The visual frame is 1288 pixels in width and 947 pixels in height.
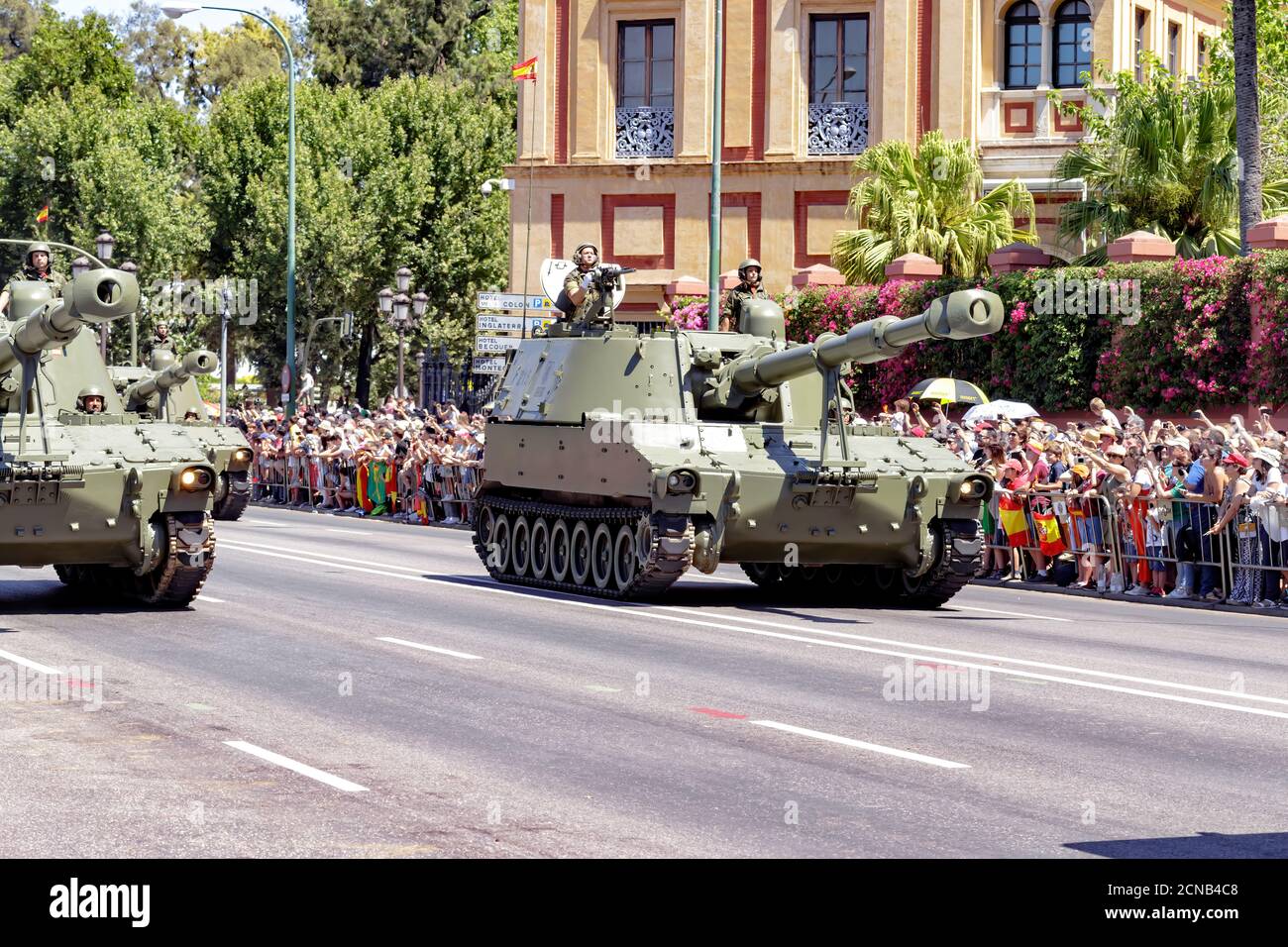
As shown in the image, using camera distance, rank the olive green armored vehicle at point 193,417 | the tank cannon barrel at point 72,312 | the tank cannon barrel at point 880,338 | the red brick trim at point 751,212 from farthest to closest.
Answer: the red brick trim at point 751,212
the olive green armored vehicle at point 193,417
the tank cannon barrel at point 880,338
the tank cannon barrel at point 72,312

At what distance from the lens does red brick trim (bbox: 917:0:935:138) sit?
138 ft

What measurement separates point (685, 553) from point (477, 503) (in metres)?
5.12

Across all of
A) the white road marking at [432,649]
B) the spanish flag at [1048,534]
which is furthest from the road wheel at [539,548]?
the white road marking at [432,649]

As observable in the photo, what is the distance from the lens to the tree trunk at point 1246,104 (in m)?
29.4

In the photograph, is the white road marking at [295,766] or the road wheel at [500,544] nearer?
the white road marking at [295,766]

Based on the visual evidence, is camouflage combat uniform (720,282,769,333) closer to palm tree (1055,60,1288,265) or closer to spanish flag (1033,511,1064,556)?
spanish flag (1033,511,1064,556)

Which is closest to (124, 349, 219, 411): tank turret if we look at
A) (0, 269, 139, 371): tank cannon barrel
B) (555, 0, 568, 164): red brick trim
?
(0, 269, 139, 371): tank cannon barrel

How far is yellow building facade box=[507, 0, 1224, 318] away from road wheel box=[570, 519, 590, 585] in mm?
19110

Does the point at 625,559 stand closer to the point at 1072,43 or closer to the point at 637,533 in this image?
the point at 637,533

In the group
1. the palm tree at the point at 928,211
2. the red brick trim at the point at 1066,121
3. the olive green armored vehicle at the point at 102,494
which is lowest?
the olive green armored vehicle at the point at 102,494

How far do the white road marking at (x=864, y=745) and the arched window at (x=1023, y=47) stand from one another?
31.7 m

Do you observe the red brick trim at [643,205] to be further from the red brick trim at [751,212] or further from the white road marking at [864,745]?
the white road marking at [864,745]

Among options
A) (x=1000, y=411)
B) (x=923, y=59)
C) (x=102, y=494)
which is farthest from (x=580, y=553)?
(x=923, y=59)

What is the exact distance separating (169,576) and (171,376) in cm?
1235
